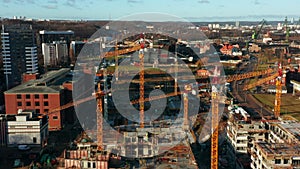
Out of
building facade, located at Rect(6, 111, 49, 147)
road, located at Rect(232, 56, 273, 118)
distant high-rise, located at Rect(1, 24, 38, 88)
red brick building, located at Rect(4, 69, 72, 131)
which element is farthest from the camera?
distant high-rise, located at Rect(1, 24, 38, 88)

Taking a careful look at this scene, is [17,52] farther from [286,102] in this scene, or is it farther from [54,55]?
[286,102]

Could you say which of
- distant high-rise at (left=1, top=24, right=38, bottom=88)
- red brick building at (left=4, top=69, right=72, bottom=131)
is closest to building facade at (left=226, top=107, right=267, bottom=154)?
red brick building at (left=4, top=69, right=72, bottom=131)

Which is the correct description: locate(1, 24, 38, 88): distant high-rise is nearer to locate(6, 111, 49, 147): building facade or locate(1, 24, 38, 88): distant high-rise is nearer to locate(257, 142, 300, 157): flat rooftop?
locate(6, 111, 49, 147): building facade

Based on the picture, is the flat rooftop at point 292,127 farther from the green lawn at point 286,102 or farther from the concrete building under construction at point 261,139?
the green lawn at point 286,102

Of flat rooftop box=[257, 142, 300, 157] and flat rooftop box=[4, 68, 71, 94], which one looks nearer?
flat rooftop box=[257, 142, 300, 157]

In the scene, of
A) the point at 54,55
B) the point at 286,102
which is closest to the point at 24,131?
the point at 286,102

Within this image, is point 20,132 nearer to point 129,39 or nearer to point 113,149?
point 113,149

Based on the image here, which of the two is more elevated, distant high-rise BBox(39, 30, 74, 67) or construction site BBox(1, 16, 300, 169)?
distant high-rise BBox(39, 30, 74, 67)

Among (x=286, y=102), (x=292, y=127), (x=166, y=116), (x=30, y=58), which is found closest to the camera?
(x=292, y=127)
